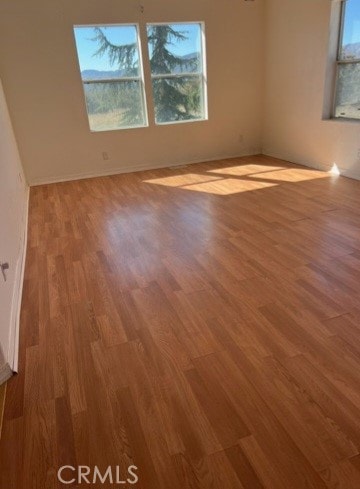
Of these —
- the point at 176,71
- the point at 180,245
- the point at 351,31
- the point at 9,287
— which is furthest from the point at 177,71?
the point at 9,287

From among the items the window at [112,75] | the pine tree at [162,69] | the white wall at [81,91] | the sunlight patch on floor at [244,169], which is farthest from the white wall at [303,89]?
the window at [112,75]

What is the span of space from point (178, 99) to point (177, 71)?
1.33 feet

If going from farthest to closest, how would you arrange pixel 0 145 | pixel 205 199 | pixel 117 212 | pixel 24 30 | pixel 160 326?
pixel 24 30
pixel 205 199
pixel 117 212
pixel 0 145
pixel 160 326

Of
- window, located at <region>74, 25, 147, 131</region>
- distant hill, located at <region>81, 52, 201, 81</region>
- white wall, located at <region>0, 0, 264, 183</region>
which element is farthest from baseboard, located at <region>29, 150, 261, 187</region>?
distant hill, located at <region>81, 52, 201, 81</region>

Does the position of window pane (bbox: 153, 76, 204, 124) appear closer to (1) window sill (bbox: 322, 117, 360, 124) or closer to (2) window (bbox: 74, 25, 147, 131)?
(2) window (bbox: 74, 25, 147, 131)

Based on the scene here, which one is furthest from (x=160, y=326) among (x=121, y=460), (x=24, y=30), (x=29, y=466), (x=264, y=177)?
Answer: (x=24, y=30)

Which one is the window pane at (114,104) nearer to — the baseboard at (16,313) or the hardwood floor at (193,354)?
the hardwood floor at (193,354)

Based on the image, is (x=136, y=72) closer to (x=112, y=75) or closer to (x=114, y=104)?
(x=112, y=75)

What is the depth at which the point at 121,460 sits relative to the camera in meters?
1.24

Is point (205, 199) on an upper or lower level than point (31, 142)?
lower

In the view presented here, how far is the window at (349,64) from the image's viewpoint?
4121mm

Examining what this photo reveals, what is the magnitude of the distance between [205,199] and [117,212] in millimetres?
1054

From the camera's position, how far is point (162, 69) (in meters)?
5.25

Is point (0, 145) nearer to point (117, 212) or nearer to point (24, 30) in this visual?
point (117, 212)
